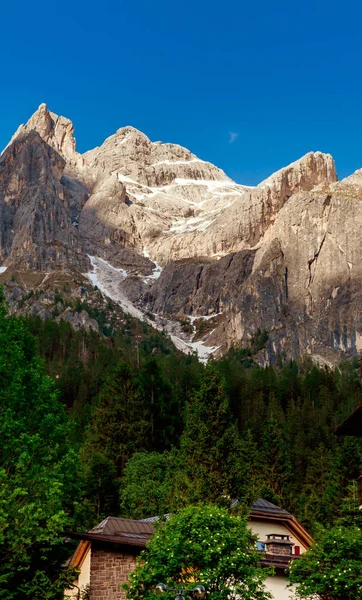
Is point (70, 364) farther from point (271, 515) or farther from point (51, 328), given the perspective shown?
point (271, 515)

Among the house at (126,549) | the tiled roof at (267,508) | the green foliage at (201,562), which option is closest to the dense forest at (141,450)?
the tiled roof at (267,508)

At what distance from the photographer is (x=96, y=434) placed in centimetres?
7900

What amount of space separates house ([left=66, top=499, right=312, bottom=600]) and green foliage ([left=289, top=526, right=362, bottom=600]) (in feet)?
6.29

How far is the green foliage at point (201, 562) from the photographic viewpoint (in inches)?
1059

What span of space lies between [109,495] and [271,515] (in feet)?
89.7

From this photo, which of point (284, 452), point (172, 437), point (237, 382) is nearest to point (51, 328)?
point (237, 382)

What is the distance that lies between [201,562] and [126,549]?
6.43 meters

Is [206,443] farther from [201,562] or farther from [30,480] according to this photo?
[201,562]

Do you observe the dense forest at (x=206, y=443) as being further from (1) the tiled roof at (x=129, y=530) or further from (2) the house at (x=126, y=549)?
(2) the house at (x=126, y=549)

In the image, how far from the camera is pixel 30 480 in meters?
29.5

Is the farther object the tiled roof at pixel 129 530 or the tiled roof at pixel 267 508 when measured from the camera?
the tiled roof at pixel 267 508

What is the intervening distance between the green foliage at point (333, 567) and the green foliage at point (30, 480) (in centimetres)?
889

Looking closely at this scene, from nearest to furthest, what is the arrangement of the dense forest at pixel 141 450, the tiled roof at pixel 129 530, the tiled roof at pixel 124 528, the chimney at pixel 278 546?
the dense forest at pixel 141 450 → the tiled roof at pixel 129 530 → the tiled roof at pixel 124 528 → the chimney at pixel 278 546

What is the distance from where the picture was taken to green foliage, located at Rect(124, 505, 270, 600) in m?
26.9
